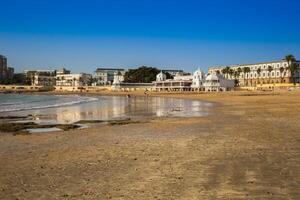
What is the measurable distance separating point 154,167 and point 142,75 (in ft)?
497

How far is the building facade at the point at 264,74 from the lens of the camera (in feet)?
429

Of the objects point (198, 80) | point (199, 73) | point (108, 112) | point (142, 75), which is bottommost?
point (108, 112)

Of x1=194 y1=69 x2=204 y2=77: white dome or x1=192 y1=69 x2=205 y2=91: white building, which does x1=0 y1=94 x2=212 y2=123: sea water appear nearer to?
x1=192 y1=69 x2=205 y2=91: white building

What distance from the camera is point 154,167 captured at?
9094 millimetres

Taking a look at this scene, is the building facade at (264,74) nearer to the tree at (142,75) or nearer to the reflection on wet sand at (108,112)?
the tree at (142,75)

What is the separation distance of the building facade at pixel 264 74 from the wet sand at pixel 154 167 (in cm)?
12311

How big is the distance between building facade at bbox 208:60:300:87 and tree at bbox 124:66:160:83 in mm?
31390

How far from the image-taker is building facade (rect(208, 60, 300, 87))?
429 feet

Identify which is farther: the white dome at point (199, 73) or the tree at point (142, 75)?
the tree at point (142, 75)

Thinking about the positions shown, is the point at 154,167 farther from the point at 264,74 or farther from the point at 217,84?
the point at 264,74

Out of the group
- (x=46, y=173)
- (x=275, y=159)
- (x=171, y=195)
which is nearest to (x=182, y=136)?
(x=275, y=159)

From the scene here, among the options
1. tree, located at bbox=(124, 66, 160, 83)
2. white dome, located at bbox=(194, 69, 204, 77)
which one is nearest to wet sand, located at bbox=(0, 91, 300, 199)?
white dome, located at bbox=(194, 69, 204, 77)

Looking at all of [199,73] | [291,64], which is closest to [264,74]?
[291,64]

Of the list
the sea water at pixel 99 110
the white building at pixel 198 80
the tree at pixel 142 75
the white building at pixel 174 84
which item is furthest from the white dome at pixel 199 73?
the sea water at pixel 99 110
